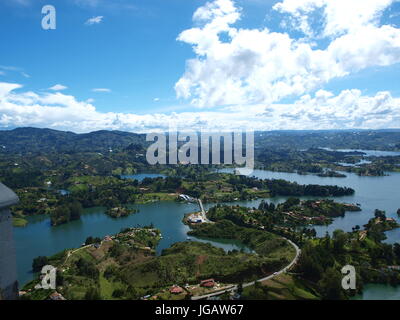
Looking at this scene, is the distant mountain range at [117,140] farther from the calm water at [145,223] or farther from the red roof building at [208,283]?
the red roof building at [208,283]

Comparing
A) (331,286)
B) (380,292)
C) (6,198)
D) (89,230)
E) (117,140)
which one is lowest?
(89,230)

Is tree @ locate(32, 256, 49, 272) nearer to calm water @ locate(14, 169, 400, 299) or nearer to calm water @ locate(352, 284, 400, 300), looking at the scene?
calm water @ locate(14, 169, 400, 299)

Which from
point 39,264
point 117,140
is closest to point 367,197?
point 39,264

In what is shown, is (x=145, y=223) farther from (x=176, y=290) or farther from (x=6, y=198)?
(x=6, y=198)

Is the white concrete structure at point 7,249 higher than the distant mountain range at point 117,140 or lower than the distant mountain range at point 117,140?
lower

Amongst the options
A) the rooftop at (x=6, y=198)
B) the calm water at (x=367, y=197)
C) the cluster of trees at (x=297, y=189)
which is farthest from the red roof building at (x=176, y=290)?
the cluster of trees at (x=297, y=189)

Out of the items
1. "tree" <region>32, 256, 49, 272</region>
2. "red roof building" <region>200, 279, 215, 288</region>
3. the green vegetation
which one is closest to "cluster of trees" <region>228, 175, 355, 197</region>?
the green vegetation
